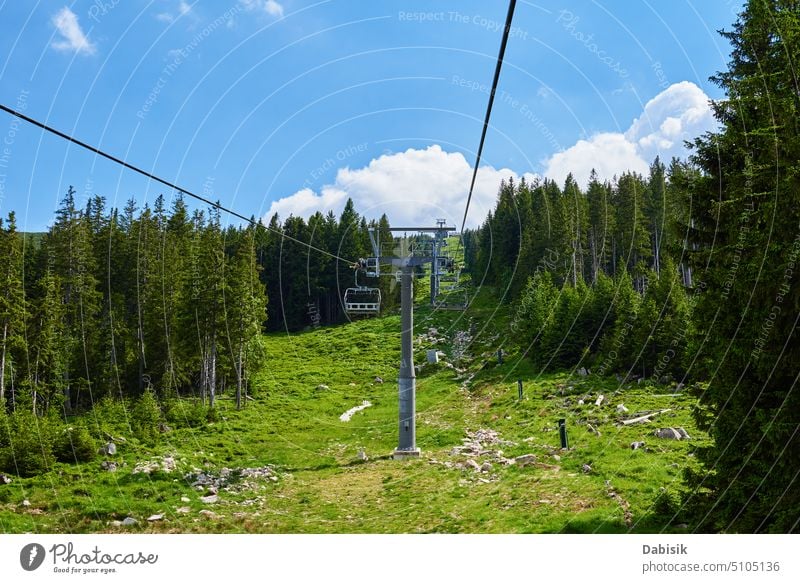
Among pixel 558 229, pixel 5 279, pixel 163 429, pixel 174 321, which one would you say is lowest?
pixel 163 429

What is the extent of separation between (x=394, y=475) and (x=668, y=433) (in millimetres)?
9500

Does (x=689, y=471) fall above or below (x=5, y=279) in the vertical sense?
below

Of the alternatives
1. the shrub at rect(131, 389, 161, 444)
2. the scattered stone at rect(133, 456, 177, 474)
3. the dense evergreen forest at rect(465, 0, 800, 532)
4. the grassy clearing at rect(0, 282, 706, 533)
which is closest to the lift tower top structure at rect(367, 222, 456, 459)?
the grassy clearing at rect(0, 282, 706, 533)

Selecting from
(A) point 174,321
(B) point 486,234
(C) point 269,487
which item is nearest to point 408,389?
(C) point 269,487

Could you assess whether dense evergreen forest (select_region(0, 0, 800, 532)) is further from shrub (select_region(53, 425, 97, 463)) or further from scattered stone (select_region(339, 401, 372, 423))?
scattered stone (select_region(339, 401, 372, 423))

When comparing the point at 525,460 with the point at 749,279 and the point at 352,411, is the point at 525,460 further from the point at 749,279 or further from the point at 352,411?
the point at 352,411

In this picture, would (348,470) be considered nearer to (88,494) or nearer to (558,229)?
(88,494)

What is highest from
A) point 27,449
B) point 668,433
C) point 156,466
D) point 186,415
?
point 668,433

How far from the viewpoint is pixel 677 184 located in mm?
12094

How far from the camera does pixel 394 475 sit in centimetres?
1795

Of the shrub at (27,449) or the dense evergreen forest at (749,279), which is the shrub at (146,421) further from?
the dense evergreen forest at (749,279)

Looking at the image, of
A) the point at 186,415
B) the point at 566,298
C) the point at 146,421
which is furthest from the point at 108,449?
the point at 566,298

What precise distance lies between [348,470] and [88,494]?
8.79m

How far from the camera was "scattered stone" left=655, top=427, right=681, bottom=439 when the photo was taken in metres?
17.0
